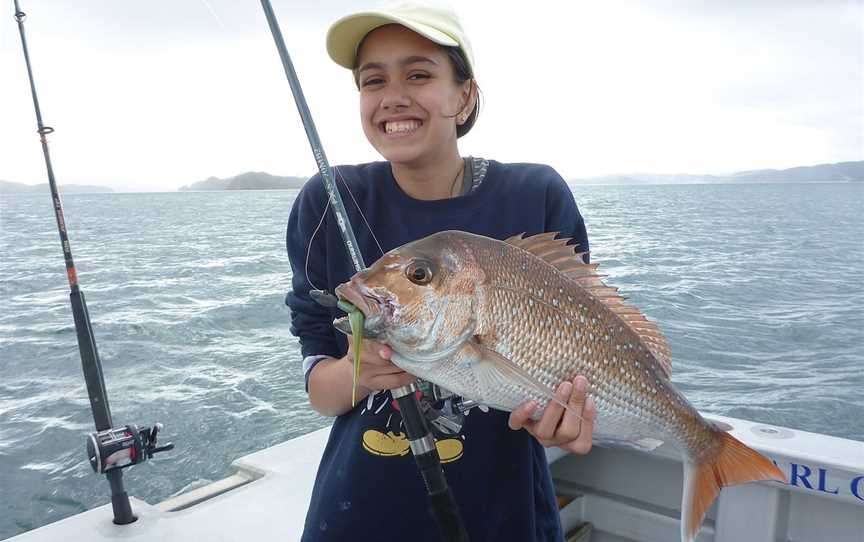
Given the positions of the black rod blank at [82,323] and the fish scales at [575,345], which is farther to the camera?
the black rod blank at [82,323]

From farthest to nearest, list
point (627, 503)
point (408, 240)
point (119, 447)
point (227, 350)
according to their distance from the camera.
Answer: point (227, 350) → point (627, 503) → point (119, 447) → point (408, 240)

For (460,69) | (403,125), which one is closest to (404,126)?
(403,125)

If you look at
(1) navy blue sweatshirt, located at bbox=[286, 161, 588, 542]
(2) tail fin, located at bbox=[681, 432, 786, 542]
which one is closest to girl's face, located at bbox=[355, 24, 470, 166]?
(1) navy blue sweatshirt, located at bbox=[286, 161, 588, 542]

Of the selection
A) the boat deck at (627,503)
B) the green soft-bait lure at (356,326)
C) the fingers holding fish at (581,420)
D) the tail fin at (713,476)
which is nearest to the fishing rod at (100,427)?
the boat deck at (627,503)

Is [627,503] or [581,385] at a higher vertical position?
[581,385]

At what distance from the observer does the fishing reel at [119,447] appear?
2.52 metres

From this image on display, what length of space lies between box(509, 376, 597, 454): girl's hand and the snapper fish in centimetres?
2

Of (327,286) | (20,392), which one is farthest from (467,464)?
(20,392)

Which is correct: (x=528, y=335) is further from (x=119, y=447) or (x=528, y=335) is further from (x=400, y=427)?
(x=119, y=447)

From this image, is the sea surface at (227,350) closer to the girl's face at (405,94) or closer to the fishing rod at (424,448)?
the fishing rod at (424,448)

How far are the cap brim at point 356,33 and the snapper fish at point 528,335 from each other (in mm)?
507

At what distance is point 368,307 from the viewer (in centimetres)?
140

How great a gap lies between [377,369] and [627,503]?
7.74 ft

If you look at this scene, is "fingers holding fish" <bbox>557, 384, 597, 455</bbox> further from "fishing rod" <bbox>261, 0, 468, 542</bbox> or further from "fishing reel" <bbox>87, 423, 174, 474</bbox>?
"fishing reel" <bbox>87, 423, 174, 474</bbox>
